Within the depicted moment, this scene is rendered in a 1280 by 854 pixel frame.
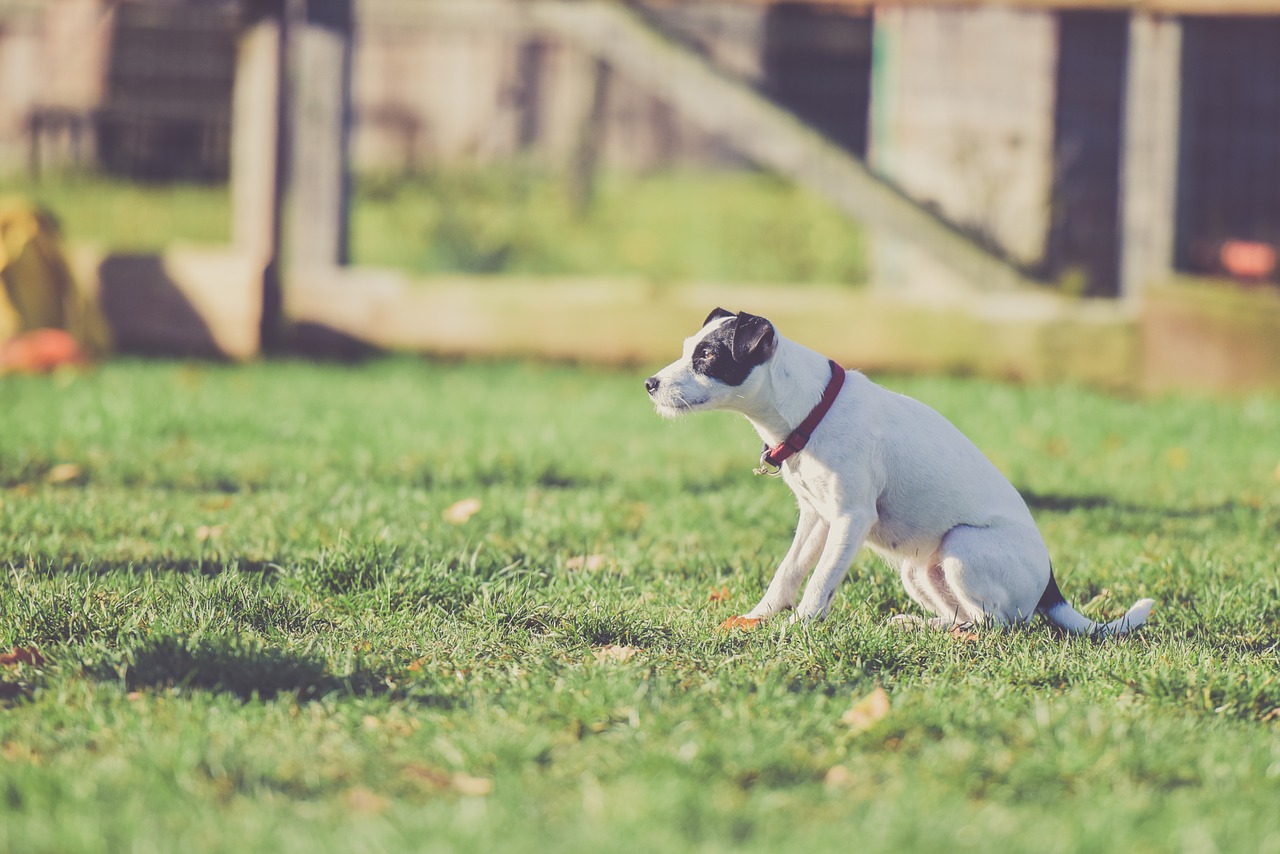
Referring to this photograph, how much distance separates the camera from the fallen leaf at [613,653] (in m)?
3.59

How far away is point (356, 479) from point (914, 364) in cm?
356

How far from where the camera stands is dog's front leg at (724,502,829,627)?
3930mm

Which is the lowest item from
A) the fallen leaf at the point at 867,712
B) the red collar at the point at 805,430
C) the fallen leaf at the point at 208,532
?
the fallen leaf at the point at 867,712

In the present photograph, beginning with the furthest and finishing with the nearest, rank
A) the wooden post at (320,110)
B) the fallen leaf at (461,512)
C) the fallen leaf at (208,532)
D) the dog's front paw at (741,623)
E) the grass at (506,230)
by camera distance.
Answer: the grass at (506,230)
the wooden post at (320,110)
the fallen leaf at (461,512)
the fallen leaf at (208,532)
the dog's front paw at (741,623)

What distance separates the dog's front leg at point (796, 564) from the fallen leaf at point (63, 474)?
2.93 meters

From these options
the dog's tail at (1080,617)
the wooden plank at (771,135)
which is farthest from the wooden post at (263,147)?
the dog's tail at (1080,617)

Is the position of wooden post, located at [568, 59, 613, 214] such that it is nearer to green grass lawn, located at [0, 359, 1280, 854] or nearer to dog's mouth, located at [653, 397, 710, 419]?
green grass lawn, located at [0, 359, 1280, 854]

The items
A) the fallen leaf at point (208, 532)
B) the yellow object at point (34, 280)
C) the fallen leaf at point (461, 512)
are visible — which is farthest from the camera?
the yellow object at point (34, 280)

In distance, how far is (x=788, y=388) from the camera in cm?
376

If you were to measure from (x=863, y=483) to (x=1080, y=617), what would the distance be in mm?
731

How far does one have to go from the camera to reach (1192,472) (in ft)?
19.5

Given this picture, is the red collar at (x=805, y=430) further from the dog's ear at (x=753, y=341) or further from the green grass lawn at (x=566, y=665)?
the green grass lawn at (x=566, y=665)

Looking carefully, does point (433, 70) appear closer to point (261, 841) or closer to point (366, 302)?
point (366, 302)

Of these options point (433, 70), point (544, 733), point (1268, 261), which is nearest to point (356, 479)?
point (544, 733)
